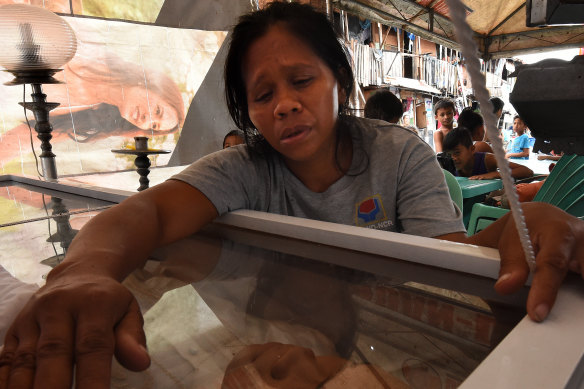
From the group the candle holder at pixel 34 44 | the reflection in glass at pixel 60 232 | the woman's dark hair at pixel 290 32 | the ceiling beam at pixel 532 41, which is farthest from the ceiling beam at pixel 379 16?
the reflection in glass at pixel 60 232

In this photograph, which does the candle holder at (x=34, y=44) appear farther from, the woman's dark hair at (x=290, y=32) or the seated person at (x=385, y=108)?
the seated person at (x=385, y=108)

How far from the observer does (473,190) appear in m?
2.17

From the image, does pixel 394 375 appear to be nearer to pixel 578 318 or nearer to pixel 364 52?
pixel 578 318

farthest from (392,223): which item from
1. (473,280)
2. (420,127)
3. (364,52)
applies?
(420,127)

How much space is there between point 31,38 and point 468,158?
2.57m

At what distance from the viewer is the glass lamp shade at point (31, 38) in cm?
147

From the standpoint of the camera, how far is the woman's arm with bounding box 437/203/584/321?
0.33 metres

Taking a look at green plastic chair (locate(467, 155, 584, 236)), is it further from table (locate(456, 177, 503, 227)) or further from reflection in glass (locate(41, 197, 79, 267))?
reflection in glass (locate(41, 197, 79, 267))

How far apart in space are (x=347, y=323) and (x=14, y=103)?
293cm

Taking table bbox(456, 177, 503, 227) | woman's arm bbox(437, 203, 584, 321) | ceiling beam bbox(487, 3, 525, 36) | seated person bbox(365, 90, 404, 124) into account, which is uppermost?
ceiling beam bbox(487, 3, 525, 36)

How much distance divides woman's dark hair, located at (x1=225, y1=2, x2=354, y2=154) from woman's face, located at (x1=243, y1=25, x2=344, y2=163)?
0.10 feet

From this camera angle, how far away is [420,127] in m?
6.94

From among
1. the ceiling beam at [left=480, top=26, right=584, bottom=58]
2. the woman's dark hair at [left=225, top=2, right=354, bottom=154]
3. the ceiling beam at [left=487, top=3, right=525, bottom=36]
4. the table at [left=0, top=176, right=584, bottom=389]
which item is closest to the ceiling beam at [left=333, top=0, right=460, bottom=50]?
the ceiling beam at [left=487, top=3, right=525, bottom=36]

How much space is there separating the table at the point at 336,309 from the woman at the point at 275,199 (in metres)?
0.03
